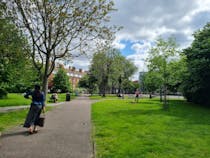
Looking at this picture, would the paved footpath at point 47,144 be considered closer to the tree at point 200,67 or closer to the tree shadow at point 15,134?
the tree shadow at point 15,134

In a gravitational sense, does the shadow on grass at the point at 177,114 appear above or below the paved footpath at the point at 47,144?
above

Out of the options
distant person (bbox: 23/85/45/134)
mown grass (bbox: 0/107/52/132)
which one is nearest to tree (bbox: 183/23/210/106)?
mown grass (bbox: 0/107/52/132)

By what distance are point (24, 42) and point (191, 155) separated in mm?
14921

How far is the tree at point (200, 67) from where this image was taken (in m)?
22.8

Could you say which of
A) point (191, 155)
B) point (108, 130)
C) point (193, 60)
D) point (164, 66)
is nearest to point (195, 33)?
point (193, 60)

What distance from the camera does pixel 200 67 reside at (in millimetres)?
22609

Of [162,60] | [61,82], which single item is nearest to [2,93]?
[162,60]

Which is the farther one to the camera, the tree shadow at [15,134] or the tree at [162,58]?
the tree at [162,58]

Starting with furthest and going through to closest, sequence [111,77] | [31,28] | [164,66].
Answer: [111,77], [164,66], [31,28]

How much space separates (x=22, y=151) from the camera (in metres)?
6.12

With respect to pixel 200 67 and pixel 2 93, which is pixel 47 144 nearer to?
pixel 200 67

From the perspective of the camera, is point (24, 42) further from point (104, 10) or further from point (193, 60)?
point (193, 60)

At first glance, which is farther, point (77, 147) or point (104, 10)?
point (104, 10)

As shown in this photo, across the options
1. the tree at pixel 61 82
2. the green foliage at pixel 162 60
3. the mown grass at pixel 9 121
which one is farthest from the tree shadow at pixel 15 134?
the tree at pixel 61 82
